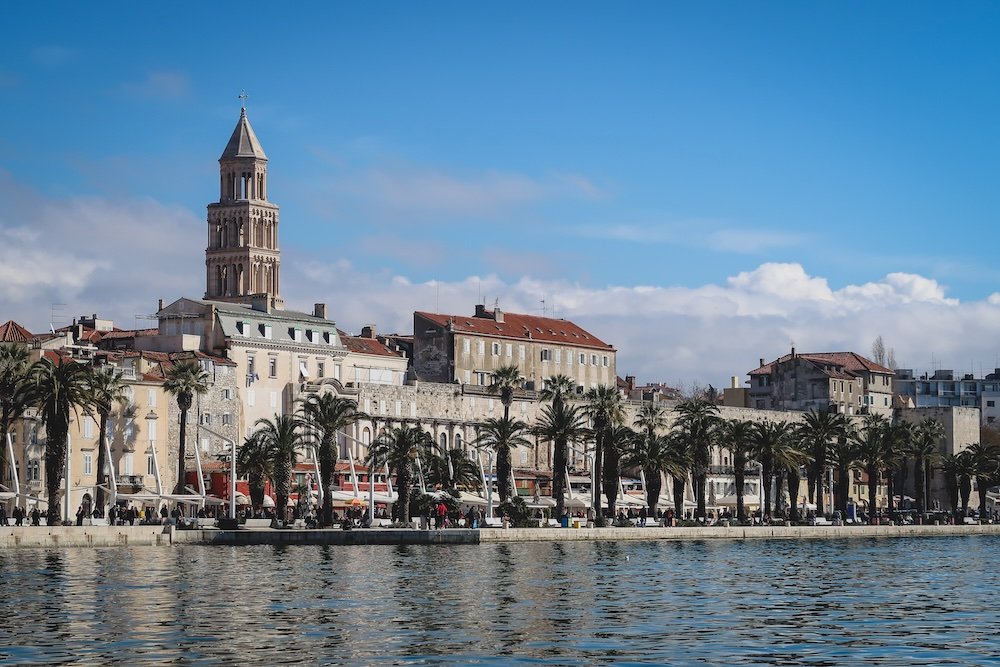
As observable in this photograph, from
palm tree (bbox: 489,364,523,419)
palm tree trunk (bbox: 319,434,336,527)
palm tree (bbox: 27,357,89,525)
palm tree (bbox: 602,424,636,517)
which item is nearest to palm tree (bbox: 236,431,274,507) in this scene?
palm tree trunk (bbox: 319,434,336,527)

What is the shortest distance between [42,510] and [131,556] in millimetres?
31316

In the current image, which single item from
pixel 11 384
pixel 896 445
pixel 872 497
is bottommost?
pixel 872 497

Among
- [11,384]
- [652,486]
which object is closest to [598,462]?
[652,486]

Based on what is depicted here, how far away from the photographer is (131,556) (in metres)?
69.6

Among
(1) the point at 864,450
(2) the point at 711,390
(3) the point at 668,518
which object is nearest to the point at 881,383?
(2) the point at 711,390

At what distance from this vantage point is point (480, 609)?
48000mm

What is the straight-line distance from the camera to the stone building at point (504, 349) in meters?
140

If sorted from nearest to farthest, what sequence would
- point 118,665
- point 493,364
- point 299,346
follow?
point 118,665
point 299,346
point 493,364

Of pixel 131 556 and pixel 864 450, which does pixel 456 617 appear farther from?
pixel 864 450

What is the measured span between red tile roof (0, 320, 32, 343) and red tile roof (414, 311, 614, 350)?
36.2m

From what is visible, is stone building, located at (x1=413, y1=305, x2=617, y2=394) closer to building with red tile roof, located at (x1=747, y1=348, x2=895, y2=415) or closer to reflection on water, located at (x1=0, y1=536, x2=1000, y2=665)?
building with red tile roof, located at (x1=747, y1=348, x2=895, y2=415)

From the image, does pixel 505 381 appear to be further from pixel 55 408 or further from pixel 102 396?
pixel 55 408

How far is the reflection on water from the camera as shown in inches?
1491

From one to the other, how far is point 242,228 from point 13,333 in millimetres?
47909
